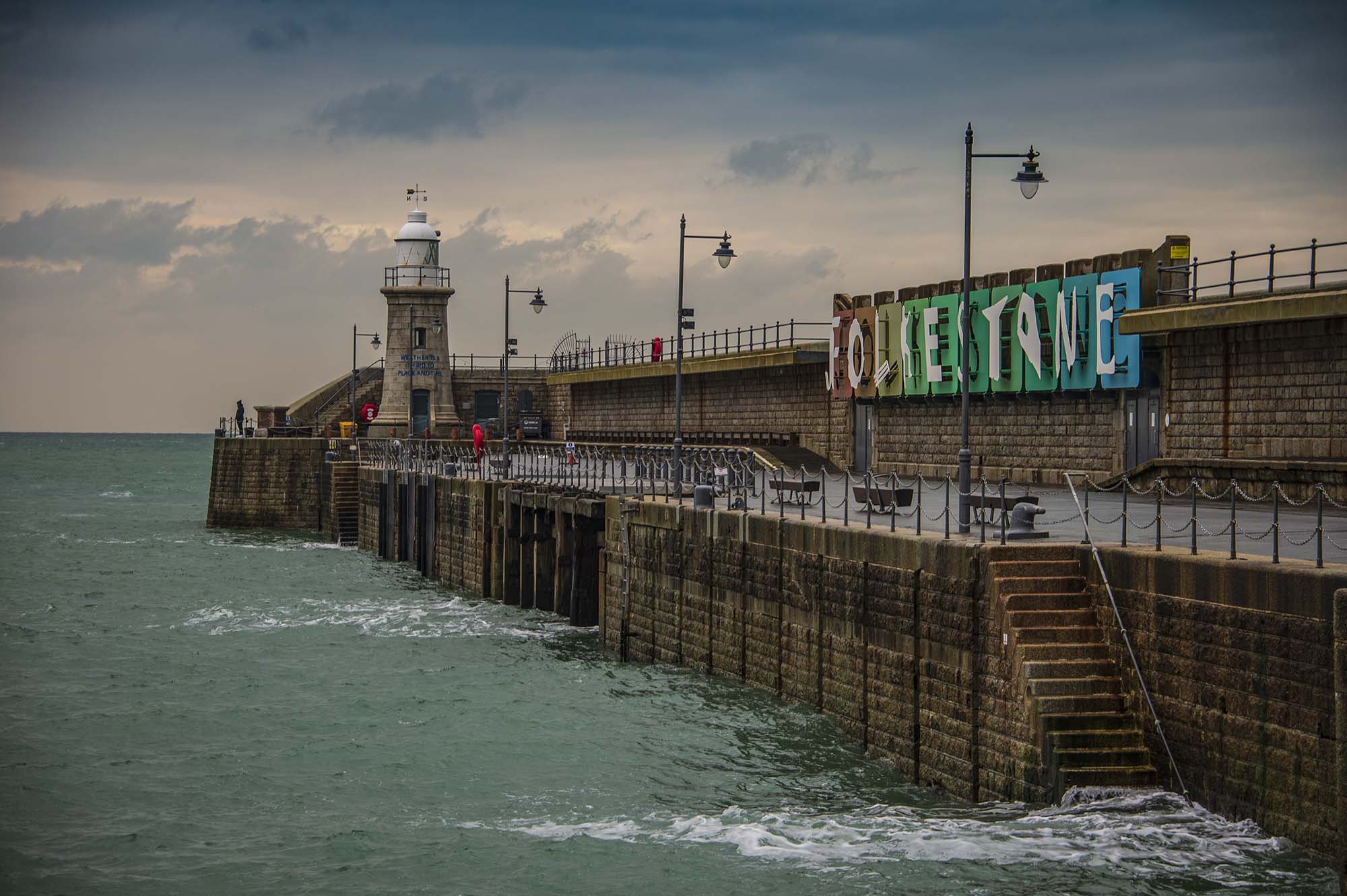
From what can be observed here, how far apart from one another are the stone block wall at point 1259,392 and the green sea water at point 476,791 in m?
10.3

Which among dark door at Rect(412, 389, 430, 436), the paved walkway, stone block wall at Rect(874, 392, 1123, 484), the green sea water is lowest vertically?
the green sea water

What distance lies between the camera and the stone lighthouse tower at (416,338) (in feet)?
234

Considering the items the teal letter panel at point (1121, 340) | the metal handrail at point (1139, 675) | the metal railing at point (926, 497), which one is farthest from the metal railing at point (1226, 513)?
the teal letter panel at point (1121, 340)

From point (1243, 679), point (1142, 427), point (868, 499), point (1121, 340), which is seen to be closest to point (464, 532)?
point (1142, 427)

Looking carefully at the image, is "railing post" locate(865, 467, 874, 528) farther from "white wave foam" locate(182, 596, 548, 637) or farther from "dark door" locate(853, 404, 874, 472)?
"dark door" locate(853, 404, 874, 472)

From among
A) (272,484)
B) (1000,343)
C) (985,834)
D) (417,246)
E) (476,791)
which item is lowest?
(476,791)

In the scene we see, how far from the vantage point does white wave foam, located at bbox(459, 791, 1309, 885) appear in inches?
587

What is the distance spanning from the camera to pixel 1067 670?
16.9m

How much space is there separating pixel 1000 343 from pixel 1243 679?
19923 mm

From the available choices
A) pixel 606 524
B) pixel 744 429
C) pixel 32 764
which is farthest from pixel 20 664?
pixel 744 429

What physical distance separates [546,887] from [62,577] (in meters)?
37.9

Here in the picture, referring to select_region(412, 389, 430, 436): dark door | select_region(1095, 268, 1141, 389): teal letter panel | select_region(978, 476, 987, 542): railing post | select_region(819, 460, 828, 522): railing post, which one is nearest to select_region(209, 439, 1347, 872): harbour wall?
select_region(978, 476, 987, 542): railing post

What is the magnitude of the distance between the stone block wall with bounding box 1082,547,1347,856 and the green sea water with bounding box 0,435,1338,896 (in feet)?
1.32

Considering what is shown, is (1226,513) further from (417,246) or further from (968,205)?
(417,246)
